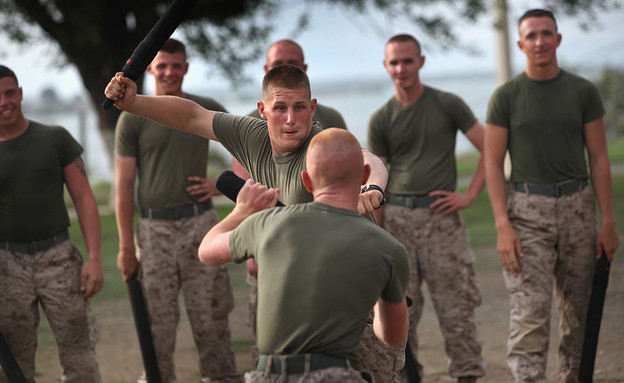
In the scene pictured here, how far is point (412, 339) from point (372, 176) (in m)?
2.46

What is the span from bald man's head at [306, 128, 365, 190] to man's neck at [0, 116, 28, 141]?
9.24ft

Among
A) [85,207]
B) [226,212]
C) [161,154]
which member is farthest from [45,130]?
[226,212]

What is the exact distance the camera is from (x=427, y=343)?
7.35m

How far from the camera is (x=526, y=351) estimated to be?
5441mm

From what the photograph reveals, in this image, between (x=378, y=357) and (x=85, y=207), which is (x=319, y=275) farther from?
(x=85, y=207)

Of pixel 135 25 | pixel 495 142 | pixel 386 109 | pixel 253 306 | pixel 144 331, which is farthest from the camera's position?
pixel 135 25

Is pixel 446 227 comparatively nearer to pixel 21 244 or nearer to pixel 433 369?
pixel 433 369

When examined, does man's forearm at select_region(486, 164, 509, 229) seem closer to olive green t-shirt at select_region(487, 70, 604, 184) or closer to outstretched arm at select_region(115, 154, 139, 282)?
olive green t-shirt at select_region(487, 70, 604, 184)

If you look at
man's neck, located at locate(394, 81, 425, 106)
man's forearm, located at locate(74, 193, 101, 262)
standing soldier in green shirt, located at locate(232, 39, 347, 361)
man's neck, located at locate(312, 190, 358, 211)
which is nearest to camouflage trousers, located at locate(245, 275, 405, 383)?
man's neck, located at locate(312, 190, 358, 211)

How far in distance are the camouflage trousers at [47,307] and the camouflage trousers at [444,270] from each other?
222 centimetres

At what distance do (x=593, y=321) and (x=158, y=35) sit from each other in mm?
3401

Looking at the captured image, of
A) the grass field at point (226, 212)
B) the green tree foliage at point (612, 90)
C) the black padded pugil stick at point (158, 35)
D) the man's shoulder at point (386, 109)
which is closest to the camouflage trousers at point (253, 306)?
the man's shoulder at point (386, 109)

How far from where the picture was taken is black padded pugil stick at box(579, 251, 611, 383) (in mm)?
5453

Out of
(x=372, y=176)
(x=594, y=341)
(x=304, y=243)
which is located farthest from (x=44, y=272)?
(x=594, y=341)
